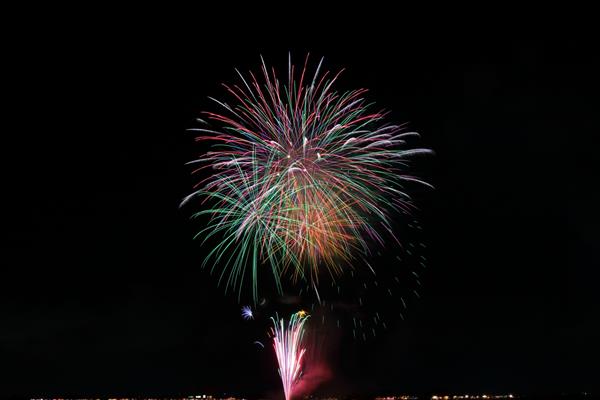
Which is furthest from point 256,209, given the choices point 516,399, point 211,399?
point 516,399

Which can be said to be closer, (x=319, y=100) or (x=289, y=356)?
(x=319, y=100)

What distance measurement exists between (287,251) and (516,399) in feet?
456

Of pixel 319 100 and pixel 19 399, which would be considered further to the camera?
pixel 19 399

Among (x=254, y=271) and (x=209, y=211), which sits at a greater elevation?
(x=209, y=211)

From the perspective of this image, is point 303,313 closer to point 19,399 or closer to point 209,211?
point 209,211

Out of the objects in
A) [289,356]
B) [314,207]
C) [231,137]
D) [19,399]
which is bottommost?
[289,356]

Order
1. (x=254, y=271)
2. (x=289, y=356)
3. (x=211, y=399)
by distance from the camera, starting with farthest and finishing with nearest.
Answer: (x=211, y=399) → (x=289, y=356) → (x=254, y=271)

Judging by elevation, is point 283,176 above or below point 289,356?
above

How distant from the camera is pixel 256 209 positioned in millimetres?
29672

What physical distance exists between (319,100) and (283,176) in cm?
351

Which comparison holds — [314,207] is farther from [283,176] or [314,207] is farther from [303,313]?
[303,313]

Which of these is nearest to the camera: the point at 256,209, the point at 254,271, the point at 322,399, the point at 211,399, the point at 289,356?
the point at 254,271

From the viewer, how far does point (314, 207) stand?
96.1 ft

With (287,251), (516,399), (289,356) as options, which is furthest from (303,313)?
(516,399)
